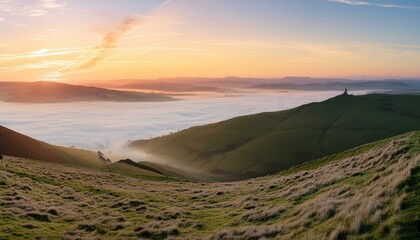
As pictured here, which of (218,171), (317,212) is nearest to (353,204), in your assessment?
(317,212)

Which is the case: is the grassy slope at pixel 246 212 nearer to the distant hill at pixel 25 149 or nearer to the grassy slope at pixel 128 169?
the distant hill at pixel 25 149

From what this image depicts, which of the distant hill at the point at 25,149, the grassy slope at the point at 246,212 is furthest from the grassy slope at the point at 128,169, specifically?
the grassy slope at the point at 246,212

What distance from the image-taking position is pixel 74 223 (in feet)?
65.6

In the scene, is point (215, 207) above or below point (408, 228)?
below

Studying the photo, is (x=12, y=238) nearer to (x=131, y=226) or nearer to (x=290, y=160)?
(x=131, y=226)

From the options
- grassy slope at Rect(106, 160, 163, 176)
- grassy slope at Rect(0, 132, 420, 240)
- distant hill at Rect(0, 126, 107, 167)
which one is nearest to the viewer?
grassy slope at Rect(0, 132, 420, 240)

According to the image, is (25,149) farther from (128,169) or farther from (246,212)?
(246,212)

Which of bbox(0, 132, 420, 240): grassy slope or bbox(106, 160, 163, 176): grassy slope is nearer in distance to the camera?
bbox(0, 132, 420, 240): grassy slope

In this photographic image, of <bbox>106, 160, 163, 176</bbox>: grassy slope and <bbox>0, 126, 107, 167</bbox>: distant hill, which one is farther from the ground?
<bbox>0, 126, 107, 167</bbox>: distant hill

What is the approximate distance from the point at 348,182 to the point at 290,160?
14566 cm

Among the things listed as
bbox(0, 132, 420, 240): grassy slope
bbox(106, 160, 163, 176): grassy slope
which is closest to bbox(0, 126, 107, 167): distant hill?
bbox(106, 160, 163, 176): grassy slope

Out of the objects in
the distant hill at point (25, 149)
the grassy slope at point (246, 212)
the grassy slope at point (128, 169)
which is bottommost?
the grassy slope at point (128, 169)

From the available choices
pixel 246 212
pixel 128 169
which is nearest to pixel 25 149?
pixel 128 169

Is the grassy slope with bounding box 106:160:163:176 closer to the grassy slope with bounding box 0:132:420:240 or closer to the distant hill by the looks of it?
the distant hill
